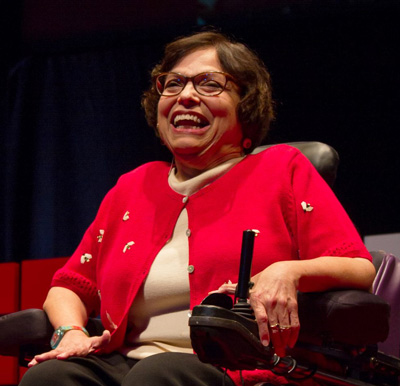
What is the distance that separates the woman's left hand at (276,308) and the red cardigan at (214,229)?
0.22 m

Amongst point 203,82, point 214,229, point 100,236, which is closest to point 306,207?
point 214,229

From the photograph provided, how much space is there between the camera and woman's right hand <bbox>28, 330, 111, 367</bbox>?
4.56 ft

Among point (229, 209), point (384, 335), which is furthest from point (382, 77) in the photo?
point (384, 335)

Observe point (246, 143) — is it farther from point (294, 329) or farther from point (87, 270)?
point (294, 329)

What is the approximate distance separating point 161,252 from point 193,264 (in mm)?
123

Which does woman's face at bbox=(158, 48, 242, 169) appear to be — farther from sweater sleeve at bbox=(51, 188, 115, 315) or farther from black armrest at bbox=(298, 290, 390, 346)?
black armrest at bbox=(298, 290, 390, 346)

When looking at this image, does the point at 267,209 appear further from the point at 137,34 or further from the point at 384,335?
the point at 137,34

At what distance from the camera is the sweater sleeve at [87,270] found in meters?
1.68

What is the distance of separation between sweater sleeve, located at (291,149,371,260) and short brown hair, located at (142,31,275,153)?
0.76ft

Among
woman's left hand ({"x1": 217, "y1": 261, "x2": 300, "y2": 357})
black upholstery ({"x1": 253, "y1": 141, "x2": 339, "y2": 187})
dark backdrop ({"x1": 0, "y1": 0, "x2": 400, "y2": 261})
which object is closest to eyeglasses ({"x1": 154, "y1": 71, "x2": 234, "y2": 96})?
black upholstery ({"x1": 253, "y1": 141, "x2": 339, "y2": 187})

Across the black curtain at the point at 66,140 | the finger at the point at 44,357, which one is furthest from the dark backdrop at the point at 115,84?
the finger at the point at 44,357

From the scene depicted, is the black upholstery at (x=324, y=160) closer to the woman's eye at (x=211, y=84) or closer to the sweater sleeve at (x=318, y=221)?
the sweater sleeve at (x=318, y=221)

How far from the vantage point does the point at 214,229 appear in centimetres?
148

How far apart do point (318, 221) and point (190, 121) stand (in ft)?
1.46
